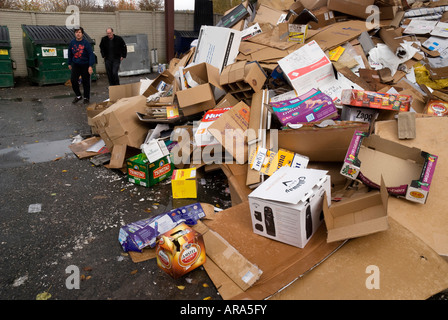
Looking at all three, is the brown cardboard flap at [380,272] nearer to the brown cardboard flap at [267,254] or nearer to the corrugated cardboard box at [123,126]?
the brown cardboard flap at [267,254]

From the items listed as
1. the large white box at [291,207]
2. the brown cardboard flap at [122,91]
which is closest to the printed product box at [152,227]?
the large white box at [291,207]

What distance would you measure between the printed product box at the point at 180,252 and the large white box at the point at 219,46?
262 centimetres

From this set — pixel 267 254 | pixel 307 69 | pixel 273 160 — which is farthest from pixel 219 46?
pixel 267 254

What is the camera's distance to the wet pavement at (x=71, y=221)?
6.36 feet

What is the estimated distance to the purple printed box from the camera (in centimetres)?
277

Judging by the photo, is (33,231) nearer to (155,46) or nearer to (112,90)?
(112,90)

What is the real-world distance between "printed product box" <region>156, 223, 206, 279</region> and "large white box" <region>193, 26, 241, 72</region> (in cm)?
262

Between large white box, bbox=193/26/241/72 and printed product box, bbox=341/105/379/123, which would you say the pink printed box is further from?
large white box, bbox=193/26/241/72

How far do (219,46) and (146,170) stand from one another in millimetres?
1991

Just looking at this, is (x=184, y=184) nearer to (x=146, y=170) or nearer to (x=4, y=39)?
(x=146, y=170)

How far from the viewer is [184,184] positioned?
2.94m

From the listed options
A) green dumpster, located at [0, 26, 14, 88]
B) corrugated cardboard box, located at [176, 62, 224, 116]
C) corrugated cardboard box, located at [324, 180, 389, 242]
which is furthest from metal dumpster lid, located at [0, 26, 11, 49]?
corrugated cardboard box, located at [324, 180, 389, 242]
